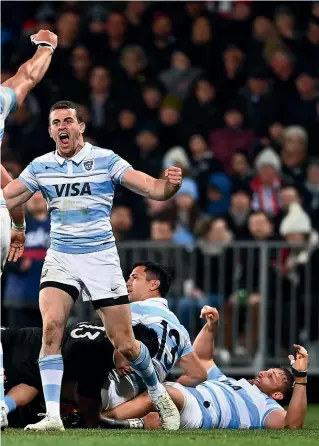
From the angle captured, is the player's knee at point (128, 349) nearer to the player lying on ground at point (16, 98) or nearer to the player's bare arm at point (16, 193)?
the player lying on ground at point (16, 98)

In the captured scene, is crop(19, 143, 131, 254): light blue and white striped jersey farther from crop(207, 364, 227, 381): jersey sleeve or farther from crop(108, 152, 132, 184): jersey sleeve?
crop(207, 364, 227, 381): jersey sleeve

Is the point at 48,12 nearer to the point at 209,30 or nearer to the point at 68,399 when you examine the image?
the point at 209,30

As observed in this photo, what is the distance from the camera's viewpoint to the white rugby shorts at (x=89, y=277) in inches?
408

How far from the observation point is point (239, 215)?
15.9 m

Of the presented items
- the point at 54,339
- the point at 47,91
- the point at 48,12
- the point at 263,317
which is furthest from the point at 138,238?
the point at 54,339

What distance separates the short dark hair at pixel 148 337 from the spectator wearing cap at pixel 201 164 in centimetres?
576

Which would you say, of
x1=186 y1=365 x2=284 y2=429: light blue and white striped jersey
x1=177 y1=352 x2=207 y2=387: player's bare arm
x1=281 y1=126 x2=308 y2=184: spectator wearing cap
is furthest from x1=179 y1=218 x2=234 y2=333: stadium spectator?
x1=186 y1=365 x2=284 y2=429: light blue and white striped jersey

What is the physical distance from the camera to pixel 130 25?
19.1 m

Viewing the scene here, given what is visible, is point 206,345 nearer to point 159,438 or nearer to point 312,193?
point 159,438

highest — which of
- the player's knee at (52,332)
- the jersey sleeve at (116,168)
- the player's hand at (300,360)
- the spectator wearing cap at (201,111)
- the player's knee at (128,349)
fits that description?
the spectator wearing cap at (201,111)

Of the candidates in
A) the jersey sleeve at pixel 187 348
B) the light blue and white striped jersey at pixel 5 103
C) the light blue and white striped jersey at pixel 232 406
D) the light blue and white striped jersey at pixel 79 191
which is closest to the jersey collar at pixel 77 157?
the light blue and white striped jersey at pixel 79 191

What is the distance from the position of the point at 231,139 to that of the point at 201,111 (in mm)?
634

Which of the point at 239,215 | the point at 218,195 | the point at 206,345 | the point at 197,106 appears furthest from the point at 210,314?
the point at 197,106

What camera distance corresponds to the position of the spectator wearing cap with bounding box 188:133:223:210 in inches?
662
